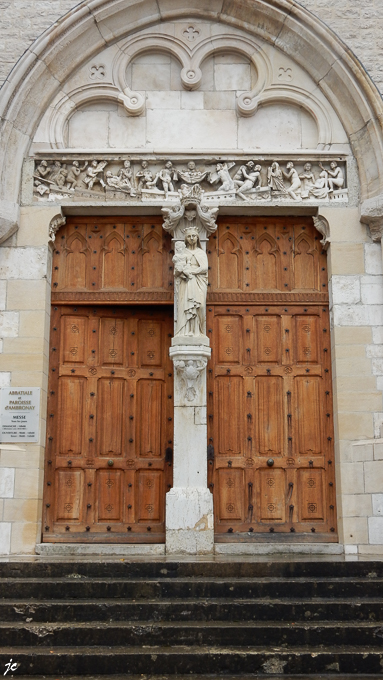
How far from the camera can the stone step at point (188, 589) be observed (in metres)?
5.76

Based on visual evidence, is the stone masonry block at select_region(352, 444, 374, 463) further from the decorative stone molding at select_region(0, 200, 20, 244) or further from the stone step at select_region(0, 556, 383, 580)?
the decorative stone molding at select_region(0, 200, 20, 244)

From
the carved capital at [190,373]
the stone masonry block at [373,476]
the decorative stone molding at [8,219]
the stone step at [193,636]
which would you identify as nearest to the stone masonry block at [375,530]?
the stone masonry block at [373,476]

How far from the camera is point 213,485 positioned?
8391 millimetres

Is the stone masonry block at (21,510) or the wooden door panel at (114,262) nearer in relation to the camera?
the stone masonry block at (21,510)

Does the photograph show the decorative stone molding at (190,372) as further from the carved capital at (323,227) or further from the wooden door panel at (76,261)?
the carved capital at (323,227)

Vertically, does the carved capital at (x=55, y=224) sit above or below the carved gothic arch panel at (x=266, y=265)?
above

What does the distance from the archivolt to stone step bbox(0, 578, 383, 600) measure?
4.17 metres

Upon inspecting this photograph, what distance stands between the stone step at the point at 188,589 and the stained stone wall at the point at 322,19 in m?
5.63

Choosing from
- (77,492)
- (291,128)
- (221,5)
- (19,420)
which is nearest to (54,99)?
(221,5)

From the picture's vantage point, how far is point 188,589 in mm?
5789

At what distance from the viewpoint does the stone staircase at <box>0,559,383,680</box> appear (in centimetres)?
495

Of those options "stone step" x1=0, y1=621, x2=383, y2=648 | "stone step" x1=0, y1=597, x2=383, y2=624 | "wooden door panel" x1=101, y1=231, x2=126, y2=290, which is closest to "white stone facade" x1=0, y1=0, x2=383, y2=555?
"wooden door panel" x1=101, y1=231, x2=126, y2=290

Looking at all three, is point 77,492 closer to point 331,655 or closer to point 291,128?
point 331,655

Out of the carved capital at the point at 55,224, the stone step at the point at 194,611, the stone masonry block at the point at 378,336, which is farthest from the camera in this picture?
the carved capital at the point at 55,224
